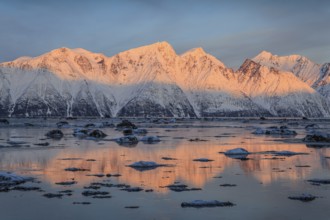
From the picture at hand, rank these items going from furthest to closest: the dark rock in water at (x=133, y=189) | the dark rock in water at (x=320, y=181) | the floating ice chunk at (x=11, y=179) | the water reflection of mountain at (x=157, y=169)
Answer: the water reflection of mountain at (x=157, y=169)
the dark rock in water at (x=320, y=181)
the floating ice chunk at (x=11, y=179)
the dark rock in water at (x=133, y=189)

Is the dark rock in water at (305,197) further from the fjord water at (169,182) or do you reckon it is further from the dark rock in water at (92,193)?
the dark rock in water at (92,193)

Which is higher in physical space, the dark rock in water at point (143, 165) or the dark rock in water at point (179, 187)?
the dark rock in water at point (143, 165)

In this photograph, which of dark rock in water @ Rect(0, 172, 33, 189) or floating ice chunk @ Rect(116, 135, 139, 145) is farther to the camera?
floating ice chunk @ Rect(116, 135, 139, 145)

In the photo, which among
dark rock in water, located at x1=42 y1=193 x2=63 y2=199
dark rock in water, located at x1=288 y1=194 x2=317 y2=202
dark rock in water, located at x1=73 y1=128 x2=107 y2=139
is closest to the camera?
dark rock in water, located at x1=288 y1=194 x2=317 y2=202

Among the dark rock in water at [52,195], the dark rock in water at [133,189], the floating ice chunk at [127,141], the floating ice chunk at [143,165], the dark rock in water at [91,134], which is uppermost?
the dark rock in water at [91,134]

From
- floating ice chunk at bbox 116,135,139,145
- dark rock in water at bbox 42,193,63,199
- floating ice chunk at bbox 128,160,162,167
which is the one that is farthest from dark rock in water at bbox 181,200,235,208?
floating ice chunk at bbox 116,135,139,145

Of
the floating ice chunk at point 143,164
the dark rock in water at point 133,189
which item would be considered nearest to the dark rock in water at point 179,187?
the dark rock in water at point 133,189

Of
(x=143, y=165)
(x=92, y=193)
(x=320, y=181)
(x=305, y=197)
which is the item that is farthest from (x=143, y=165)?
(x=305, y=197)

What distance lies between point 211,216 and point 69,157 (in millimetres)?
23514

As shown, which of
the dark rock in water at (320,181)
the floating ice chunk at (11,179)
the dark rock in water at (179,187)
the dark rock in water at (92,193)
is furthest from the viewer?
the dark rock in water at (320,181)

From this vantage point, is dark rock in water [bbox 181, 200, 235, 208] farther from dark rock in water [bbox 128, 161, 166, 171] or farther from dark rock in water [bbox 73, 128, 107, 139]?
dark rock in water [bbox 73, 128, 107, 139]

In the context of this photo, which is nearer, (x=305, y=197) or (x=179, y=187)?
(x=305, y=197)

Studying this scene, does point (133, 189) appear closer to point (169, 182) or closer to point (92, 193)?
point (92, 193)

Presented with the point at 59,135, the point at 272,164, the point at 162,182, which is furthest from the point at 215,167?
the point at 59,135
